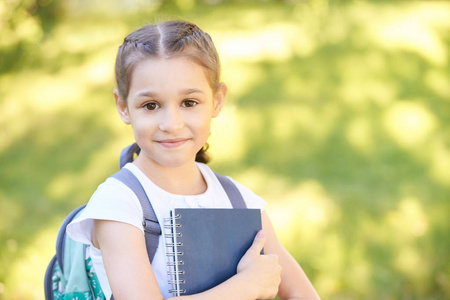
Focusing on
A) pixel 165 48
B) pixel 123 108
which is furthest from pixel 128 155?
pixel 165 48

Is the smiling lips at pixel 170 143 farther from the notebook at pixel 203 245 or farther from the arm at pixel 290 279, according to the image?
the arm at pixel 290 279

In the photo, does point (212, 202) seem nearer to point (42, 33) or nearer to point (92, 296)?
point (92, 296)

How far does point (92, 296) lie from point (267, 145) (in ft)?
9.61

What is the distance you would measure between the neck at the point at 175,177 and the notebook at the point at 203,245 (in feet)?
0.52

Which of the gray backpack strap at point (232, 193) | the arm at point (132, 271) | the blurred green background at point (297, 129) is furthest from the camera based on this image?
the blurred green background at point (297, 129)

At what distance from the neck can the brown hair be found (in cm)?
22

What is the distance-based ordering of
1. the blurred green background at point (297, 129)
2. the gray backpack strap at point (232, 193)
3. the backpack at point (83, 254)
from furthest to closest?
1. the blurred green background at point (297, 129)
2. the gray backpack strap at point (232, 193)
3. the backpack at point (83, 254)

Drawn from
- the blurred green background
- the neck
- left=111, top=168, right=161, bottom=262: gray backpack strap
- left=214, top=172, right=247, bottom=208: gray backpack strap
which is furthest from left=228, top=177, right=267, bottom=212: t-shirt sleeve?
the blurred green background

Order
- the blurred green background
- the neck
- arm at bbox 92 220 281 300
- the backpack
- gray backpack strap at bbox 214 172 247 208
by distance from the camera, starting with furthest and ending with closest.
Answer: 1. the blurred green background
2. gray backpack strap at bbox 214 172 247 208
3. the neck
4. the backpack
5. arm at bbox 92 220 281 300

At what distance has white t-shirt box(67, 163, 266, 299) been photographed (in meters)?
1.55

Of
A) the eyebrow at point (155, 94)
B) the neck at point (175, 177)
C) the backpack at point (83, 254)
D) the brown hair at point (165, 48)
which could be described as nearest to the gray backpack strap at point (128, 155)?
the backpack at point (83, 254)

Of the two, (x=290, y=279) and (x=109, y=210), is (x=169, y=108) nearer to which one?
(x=109, y=210)

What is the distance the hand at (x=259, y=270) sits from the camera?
1642 mm

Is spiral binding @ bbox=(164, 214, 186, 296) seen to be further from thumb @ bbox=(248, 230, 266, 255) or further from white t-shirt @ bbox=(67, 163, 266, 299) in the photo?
thumb @ bbox=(248, 230, 266, 255)
